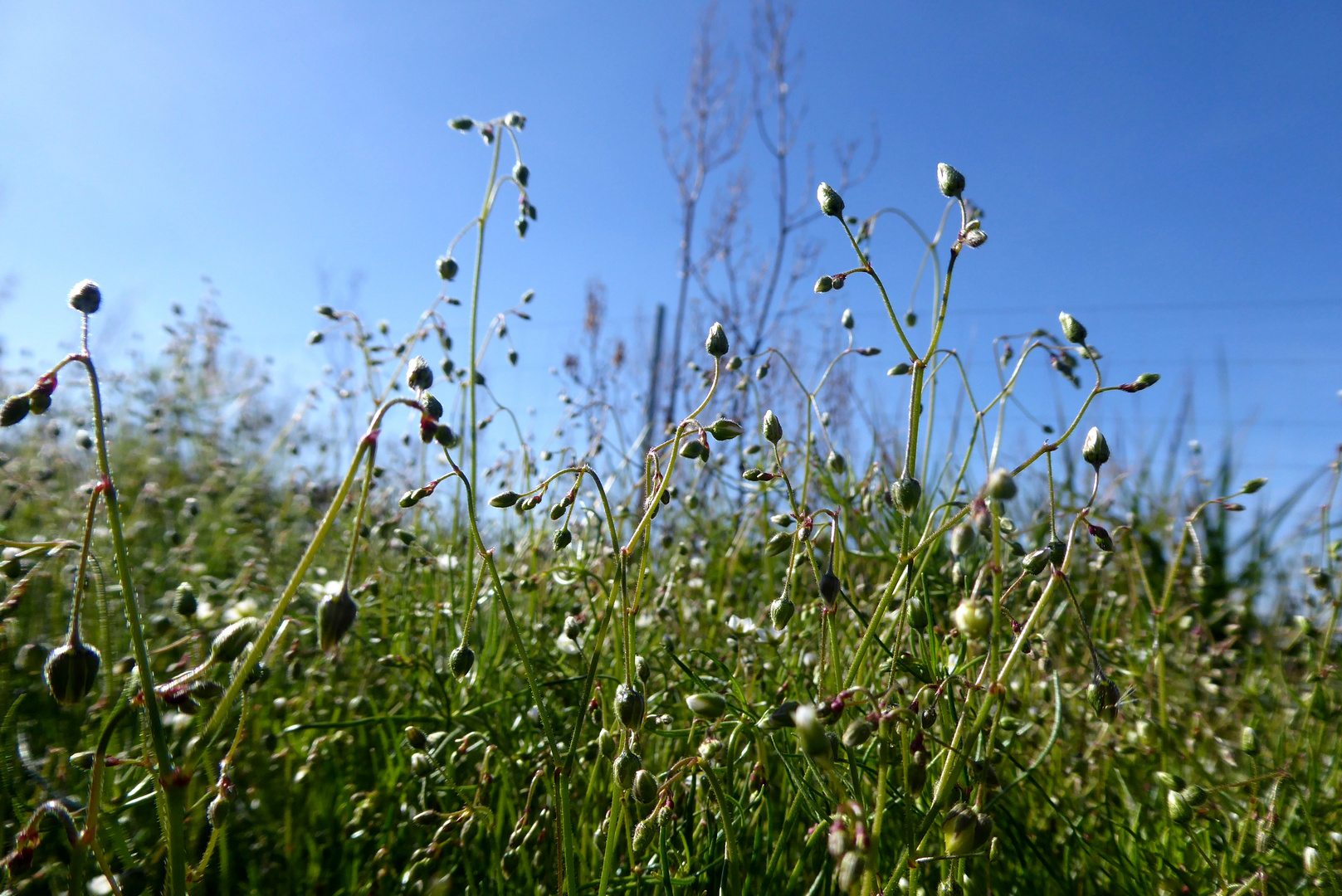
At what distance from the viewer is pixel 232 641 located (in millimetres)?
710

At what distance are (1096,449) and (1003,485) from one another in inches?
11.4

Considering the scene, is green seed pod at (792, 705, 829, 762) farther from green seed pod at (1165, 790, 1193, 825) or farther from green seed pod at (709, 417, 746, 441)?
green seed pod at (1165, 790, 1193, 825)

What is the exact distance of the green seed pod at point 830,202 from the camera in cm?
97

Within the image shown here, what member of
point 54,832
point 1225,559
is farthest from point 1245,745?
point 1225,559

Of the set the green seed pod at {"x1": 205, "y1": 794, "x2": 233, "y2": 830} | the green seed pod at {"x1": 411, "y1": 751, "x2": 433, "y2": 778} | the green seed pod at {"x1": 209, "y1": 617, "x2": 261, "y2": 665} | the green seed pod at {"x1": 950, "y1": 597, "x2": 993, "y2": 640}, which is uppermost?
the green seed pod at {"x1": 950, "y1": 597, "x2": 993, "y2": 640}

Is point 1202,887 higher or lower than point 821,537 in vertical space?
lower

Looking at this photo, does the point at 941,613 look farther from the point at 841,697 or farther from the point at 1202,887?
the point at 841,697

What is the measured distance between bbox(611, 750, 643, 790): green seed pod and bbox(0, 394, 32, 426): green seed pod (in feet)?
2.19

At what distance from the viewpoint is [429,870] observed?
3.96 feet

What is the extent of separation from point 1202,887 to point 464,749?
1155 mm

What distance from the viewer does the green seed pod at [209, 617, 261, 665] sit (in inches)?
27.6

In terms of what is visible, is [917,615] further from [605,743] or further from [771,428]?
[605,743]

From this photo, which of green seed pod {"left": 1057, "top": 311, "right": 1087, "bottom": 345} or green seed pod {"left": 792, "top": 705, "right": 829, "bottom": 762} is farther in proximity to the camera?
green seed pod {"left": 1057, "top": 311, "right": 1087, "bottom": 345}

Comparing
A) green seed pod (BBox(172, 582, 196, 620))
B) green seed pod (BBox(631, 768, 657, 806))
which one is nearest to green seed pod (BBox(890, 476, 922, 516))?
green seed pod (BBox(631, 768, 657, 806))
